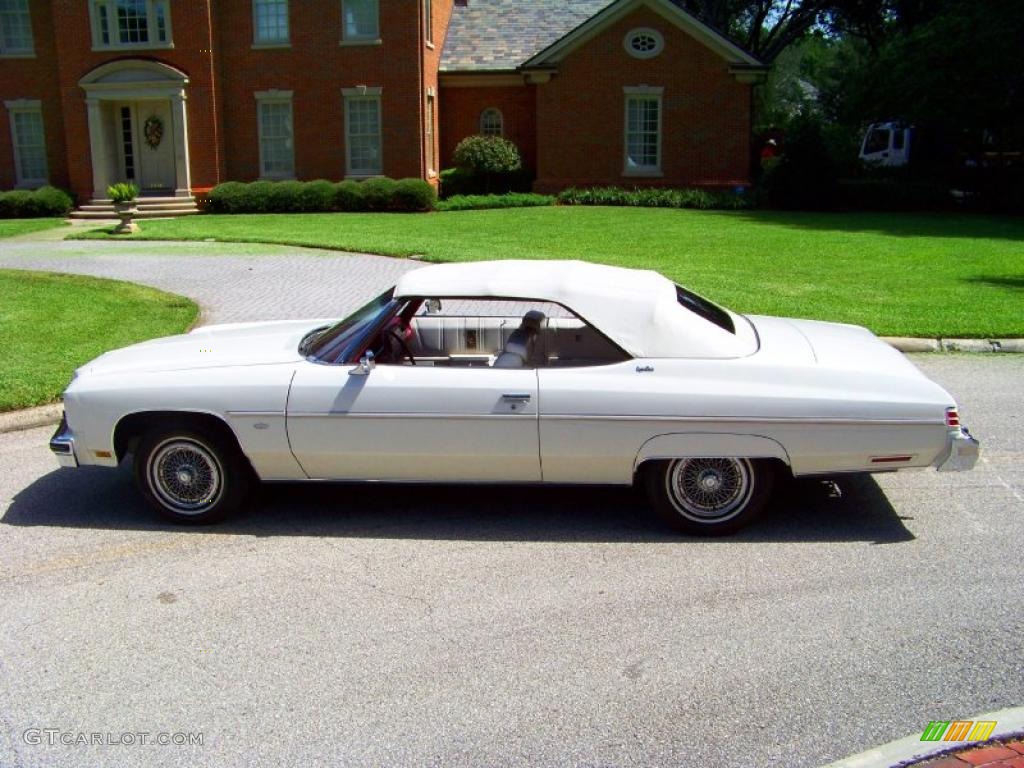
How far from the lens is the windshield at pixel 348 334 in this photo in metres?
5.85

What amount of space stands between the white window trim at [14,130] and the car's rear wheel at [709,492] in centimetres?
3012

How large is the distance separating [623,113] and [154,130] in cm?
1356

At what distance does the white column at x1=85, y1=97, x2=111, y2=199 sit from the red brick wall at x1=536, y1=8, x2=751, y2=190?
12.4 m

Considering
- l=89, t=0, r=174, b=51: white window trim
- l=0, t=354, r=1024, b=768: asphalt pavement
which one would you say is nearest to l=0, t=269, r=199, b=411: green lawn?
l=0, t=354, r=1024, b=768: asphalt pavement

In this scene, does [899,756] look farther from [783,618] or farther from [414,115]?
[414,115]

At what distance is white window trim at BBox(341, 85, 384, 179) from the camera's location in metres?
29.8

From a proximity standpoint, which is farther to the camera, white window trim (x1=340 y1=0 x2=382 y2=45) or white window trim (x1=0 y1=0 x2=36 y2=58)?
white window trim (x1=0 y1=0 x2=36 y2=58)

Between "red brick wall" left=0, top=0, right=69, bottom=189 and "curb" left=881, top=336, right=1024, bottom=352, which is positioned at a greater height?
"red brick wall" left=0, top=0, right=69, bottom=189

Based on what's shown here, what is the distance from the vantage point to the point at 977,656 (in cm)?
432

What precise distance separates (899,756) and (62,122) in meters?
32.1

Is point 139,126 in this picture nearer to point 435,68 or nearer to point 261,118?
point 261,118

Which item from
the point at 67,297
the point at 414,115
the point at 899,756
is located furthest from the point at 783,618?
the point at 414,115

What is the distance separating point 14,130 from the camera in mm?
31141

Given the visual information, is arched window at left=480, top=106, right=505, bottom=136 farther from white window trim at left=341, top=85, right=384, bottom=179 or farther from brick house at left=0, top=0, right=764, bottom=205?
white window trim at left=341, top=85, right=384, bottom=179
